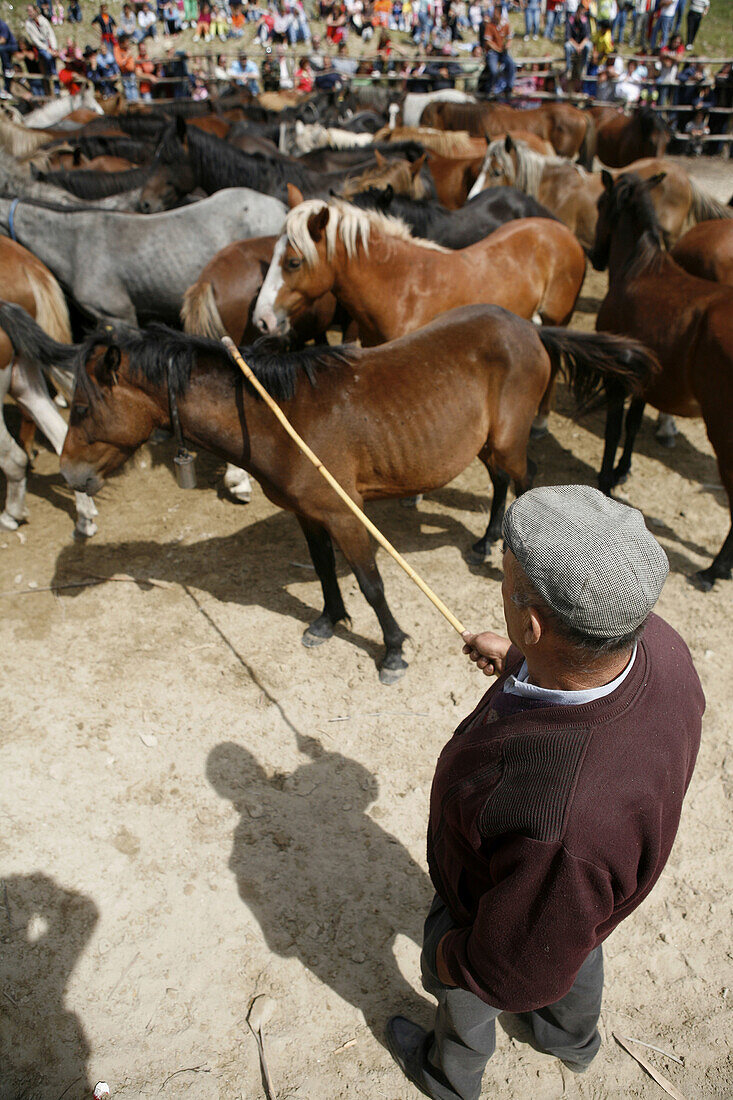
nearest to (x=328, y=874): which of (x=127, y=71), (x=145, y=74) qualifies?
(x=127, y=71)

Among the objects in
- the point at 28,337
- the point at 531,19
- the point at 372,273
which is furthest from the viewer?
the point at 531,19

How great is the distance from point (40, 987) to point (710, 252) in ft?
21.0

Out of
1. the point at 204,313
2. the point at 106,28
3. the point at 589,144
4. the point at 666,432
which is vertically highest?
the point at 106,28

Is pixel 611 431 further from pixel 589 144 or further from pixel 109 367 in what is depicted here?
pixel 589 144

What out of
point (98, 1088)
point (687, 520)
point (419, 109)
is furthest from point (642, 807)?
point (419, 109)

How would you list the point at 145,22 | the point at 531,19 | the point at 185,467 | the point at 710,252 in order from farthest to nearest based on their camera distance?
the point at 531,19 < the point at 145,22 < the point at 710,252 < the point at 185,467

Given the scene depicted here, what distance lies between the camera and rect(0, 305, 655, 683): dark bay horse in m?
3.16

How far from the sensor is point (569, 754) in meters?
1.16

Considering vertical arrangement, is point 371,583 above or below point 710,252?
below

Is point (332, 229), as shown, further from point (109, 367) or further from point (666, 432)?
point (666, 432)

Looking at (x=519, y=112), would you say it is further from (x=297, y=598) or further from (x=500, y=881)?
(x=500, y=881)

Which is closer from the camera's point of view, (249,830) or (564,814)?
(564,814)

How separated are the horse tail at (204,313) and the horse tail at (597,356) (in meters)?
2.32

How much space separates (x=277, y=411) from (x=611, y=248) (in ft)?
11.8
